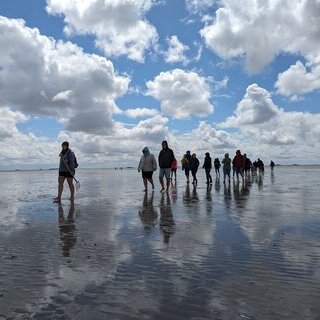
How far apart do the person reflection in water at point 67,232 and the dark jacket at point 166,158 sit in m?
7.56

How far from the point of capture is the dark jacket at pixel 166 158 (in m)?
18.7

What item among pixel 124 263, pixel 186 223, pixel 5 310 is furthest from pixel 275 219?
pixel 5 310

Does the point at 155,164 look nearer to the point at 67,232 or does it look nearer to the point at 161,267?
the point at 67,232

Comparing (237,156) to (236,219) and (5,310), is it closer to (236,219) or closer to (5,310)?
(236,219)

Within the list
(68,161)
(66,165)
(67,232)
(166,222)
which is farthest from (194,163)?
(67,232)

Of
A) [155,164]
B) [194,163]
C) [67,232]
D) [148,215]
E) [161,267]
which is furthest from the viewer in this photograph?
[194,163]

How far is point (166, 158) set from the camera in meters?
18.7

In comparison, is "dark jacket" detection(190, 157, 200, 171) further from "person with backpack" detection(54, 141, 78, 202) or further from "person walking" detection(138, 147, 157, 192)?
"person with backpack" detection(54, 141, 78, 202)

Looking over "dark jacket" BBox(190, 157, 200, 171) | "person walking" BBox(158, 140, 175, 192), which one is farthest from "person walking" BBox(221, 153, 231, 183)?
"person walking" BBox(158, 140, 175, 192)

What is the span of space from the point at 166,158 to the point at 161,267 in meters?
13.3

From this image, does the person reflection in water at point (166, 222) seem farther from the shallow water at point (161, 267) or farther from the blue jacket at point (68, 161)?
the blue jacket at point (68, 161)

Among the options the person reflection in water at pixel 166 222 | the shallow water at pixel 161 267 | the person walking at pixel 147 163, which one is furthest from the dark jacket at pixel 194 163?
the shallow water at pixel 161 267

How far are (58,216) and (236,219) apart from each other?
4.51 meters

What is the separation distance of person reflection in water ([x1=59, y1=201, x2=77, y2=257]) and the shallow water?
0.02 metres
